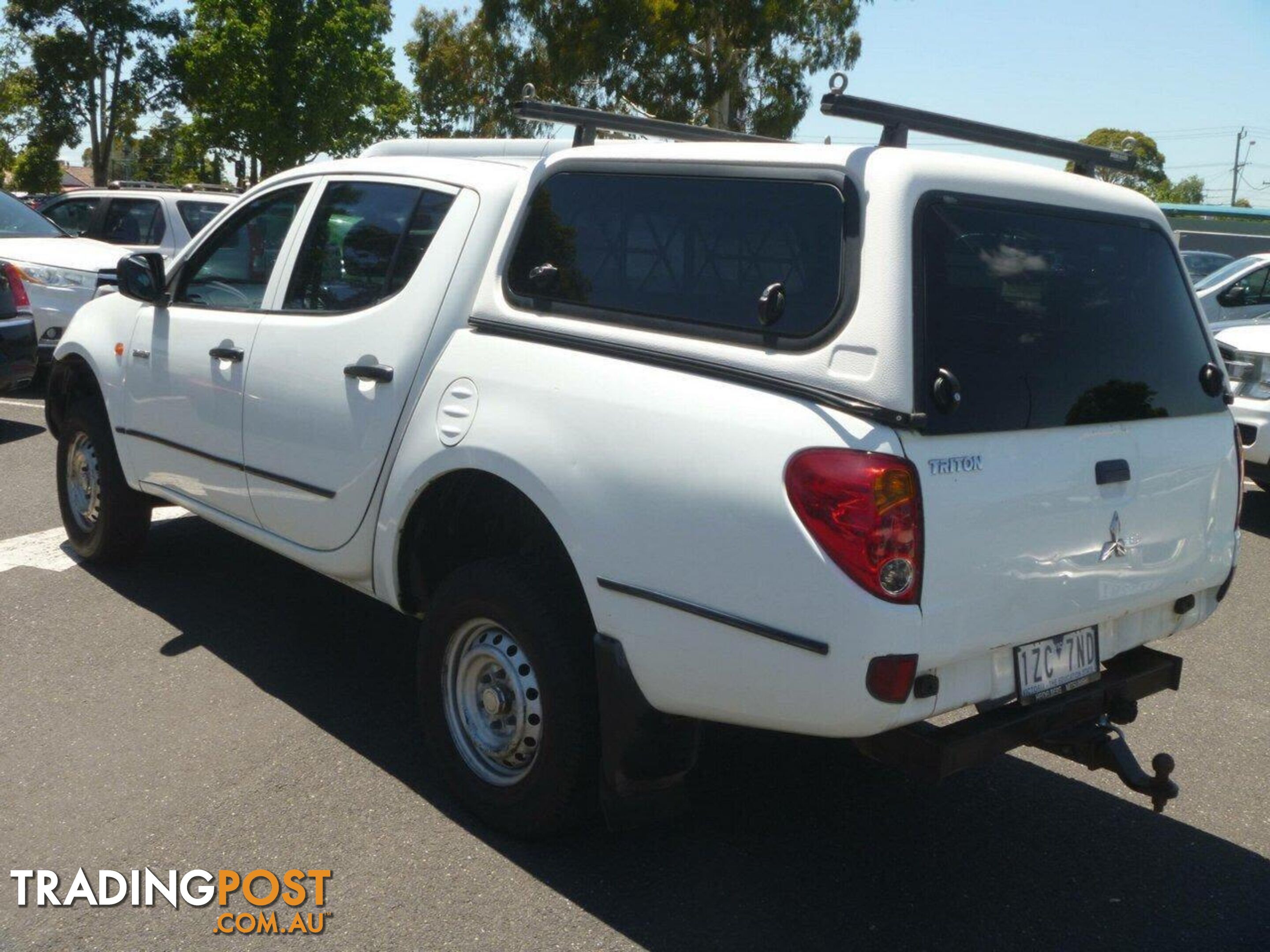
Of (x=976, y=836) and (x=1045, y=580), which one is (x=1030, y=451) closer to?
(x=1045, y=580)

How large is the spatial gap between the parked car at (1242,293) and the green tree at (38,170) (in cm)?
4267

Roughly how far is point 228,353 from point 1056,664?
10.2ft

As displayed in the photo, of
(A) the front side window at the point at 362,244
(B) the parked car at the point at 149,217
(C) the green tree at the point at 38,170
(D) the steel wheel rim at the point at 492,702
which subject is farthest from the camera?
(C) the green tree at the point at 38,170

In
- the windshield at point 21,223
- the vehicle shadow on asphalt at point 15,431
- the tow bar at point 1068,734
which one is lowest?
the vehicle shadow on asphalt at point 15,431

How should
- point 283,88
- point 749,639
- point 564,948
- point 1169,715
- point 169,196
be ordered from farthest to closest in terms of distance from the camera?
1. point 283,88
2. point 169,196
3. point 1169,715
4. point 564,948
5. point 749,639

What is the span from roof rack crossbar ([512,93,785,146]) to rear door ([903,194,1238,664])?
991 millimetres

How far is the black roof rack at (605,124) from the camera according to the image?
165 inches

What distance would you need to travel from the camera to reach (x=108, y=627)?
538 cm

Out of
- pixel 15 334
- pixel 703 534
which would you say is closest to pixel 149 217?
pixel 15 334

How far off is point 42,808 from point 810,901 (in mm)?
2252

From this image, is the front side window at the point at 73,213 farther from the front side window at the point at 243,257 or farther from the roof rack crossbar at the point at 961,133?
the roof rack crossbar at the point at 961,133

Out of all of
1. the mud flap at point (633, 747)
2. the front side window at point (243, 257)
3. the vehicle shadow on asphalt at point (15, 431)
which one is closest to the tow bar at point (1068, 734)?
the mud flap at point (633, 747)

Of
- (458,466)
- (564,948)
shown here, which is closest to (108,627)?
(458,466)

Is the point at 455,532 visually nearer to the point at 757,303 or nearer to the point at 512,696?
the point at 512,696
